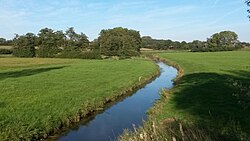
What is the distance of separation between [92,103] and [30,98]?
4336 mm

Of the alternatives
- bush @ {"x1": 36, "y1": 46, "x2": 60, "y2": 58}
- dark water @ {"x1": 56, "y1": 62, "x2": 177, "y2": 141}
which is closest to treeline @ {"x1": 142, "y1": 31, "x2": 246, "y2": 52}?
A: bush @ {"x1": 36, "y1": 46, "x2": 60, "y2": 58}

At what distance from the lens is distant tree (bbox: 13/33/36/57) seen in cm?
12294

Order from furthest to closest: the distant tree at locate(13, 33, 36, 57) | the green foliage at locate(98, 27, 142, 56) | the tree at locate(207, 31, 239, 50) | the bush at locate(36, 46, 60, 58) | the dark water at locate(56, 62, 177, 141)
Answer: the tree at locate(207, 31, 239, 50) < the distant tree at locate(13, 33, 36, 57) < the green foliage at locate(98, 27, 142, 56) < the bush at locate(36, 46, 60, 58) < the dark water at locate(56, 62, 177, 141)

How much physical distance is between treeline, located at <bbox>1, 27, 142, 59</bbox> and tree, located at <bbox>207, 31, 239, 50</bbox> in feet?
160

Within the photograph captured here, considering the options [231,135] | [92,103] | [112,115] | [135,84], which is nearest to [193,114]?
[112,115]

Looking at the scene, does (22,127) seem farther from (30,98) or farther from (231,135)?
(231,135)

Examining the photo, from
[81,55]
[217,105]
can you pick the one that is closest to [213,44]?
[81,55]

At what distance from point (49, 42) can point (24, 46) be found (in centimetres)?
892

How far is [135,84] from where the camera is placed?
38.3 m

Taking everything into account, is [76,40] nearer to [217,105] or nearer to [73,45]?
[73,45]

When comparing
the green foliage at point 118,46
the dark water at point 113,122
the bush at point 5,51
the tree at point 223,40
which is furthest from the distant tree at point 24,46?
the dark water at point 113,122

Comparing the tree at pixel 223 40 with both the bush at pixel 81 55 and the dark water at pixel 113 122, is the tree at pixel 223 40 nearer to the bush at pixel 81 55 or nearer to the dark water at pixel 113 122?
the bush at pixel 81 55

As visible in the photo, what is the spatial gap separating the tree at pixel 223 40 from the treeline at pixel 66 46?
48737 millimetres

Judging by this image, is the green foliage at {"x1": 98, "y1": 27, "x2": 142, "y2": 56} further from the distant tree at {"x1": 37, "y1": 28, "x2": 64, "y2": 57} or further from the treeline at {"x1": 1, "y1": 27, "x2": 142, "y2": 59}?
the distant tree at {"x1": 37, "y1": 28, "x2": 64, "y2": 57}
